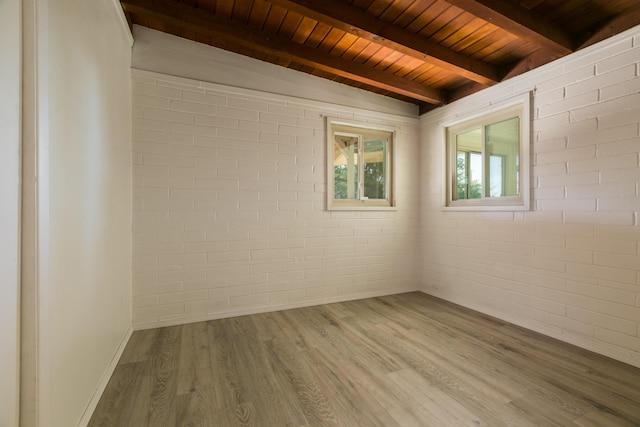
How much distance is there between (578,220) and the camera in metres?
2.31

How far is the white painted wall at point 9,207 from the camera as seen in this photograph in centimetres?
94

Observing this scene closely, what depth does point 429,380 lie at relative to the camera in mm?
1824

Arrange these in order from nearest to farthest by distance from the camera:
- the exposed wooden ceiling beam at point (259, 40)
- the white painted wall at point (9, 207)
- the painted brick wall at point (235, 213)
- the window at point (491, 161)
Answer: the white painted wall at point (9, 207), the exposed wooden ceiling beam at point (259, 40), the painted brick wall at point (235, 213), the window at point (491, 161)

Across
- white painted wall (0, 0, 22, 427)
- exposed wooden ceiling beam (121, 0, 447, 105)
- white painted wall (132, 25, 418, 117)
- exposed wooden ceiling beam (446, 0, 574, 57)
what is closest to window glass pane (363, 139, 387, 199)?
white painted wall (132, 25, 418, 117)

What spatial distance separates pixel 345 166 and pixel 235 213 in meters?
1.56

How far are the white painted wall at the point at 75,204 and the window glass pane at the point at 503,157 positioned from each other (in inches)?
142

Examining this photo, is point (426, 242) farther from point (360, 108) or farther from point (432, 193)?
point (360, 108)

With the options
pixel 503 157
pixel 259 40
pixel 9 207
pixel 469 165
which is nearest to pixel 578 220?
pixel 503 157

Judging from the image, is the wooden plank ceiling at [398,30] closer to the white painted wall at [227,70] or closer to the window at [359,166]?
the white painted wall at [227,70]

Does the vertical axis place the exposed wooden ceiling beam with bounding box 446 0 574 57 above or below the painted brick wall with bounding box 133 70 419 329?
above

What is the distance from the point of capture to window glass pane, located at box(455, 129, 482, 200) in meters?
3.30

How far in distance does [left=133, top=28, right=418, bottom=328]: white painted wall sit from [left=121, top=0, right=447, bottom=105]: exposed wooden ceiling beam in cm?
43

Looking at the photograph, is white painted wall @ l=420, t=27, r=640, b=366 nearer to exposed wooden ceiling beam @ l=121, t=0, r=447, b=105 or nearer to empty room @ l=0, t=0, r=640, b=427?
empty room @ l=0, t=0, r=640, b=427

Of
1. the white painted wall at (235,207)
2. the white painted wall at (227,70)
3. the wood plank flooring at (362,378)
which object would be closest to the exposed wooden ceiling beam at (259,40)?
the white painted wall at (227,70)
